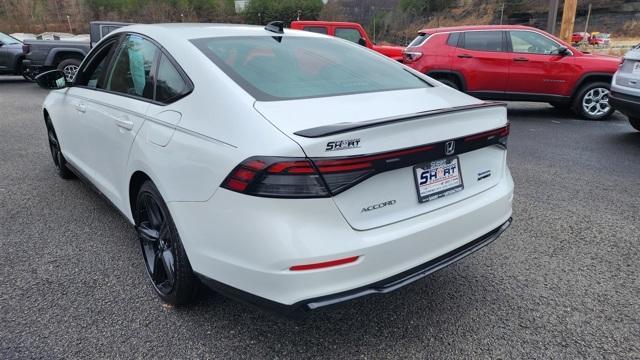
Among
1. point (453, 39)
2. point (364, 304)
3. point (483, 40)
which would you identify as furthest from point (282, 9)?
point (364, 304)

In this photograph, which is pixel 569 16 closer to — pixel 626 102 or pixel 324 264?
pixel 626 102

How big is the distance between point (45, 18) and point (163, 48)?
5409 centimetres

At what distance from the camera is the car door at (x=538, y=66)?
830 cm

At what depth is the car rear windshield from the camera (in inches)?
90.0

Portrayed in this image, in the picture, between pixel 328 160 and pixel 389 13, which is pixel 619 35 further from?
pixel 328 160

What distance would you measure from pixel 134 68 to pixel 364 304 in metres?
2.10

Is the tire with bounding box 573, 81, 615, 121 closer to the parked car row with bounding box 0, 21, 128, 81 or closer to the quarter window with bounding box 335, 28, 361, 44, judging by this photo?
the quarter window with bounding box 335, 28, 361, 44

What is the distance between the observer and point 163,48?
8.59 ft

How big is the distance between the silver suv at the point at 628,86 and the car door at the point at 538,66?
190cm

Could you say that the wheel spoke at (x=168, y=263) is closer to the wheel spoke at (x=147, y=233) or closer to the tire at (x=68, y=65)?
the wheel spoke at (x=147, y=233)

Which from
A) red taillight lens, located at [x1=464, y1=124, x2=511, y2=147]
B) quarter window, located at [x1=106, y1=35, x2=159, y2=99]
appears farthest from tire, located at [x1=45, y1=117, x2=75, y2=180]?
red taillight lens, located at [x1=464, y1=124, x2=511, y2=147]

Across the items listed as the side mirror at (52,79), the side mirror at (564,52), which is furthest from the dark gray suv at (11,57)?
the side mirror at (564,52)

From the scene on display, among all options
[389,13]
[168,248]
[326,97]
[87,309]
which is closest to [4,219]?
[87,309]

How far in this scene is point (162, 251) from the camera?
8.43 feet
